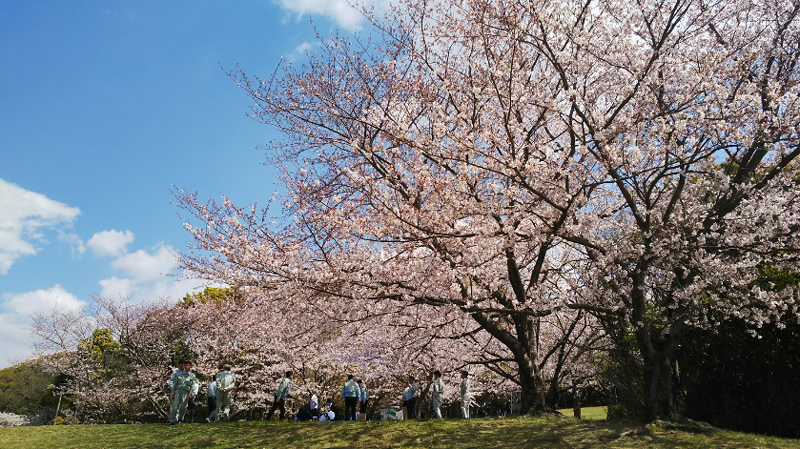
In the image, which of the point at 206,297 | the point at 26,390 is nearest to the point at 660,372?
→ the point at 206,297

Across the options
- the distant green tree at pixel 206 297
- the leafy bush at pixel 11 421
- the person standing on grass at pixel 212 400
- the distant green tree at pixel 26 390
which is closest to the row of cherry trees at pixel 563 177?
the person standing on grass at pixel 212 400

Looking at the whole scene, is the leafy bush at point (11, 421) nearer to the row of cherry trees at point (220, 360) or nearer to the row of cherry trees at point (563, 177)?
the row of cherry trees at point (220, 360)

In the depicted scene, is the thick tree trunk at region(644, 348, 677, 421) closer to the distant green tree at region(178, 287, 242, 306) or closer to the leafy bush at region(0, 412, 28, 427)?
the distant green tree at region(178, 287, 242, 306)

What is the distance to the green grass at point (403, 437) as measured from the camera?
739 cm

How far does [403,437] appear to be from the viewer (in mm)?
8203

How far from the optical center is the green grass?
7387mm

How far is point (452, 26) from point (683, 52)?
4.30 meters

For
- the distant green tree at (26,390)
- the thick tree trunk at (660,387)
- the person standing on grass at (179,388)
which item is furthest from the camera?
the distant green tree at (26,390)

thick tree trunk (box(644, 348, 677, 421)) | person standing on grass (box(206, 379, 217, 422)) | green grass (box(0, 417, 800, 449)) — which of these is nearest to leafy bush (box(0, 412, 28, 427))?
green grass (box(0, 417, 800, 449))

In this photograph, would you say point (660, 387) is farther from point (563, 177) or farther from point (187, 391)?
point (187, 391)

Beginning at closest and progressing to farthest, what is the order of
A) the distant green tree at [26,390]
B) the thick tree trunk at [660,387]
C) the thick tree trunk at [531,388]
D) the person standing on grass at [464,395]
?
the thick tree trunk at [660,387], the thick tree trunk at [531,388], the person standing on grass at [464,395], the distant green tree at [26,390]

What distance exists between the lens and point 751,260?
8.70 meters

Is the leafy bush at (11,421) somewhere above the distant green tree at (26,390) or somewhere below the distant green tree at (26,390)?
below

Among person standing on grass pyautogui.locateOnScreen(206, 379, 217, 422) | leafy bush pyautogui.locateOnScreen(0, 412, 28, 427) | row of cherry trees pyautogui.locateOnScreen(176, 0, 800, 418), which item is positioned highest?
row of cherry trees pyautogui.locateOnScreen(176, 0, 800, 418)
